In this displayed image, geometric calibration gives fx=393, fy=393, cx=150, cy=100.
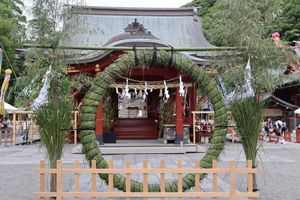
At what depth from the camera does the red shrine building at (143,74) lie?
1506cm

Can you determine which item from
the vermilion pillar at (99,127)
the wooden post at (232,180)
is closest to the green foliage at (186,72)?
the wooden post at (232,180)

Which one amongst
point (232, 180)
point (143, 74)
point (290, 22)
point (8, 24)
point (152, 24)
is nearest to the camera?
point (232, 180)

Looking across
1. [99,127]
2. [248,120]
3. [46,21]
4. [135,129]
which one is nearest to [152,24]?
[135,129]

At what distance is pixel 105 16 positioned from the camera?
22266 mm

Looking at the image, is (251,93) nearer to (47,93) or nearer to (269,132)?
(47,93)

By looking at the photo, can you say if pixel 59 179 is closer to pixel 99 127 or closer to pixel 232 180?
pixel 232 180

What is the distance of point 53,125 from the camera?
599cm

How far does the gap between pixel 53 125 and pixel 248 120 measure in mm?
3164

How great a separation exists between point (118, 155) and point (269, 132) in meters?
11.9

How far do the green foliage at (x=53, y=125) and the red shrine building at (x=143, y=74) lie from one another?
509cm

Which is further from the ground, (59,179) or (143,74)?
(143,74)

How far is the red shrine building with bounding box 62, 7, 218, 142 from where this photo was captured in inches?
593

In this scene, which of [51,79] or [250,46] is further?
[250,46]

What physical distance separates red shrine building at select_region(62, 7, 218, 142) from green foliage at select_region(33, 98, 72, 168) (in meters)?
5.09
